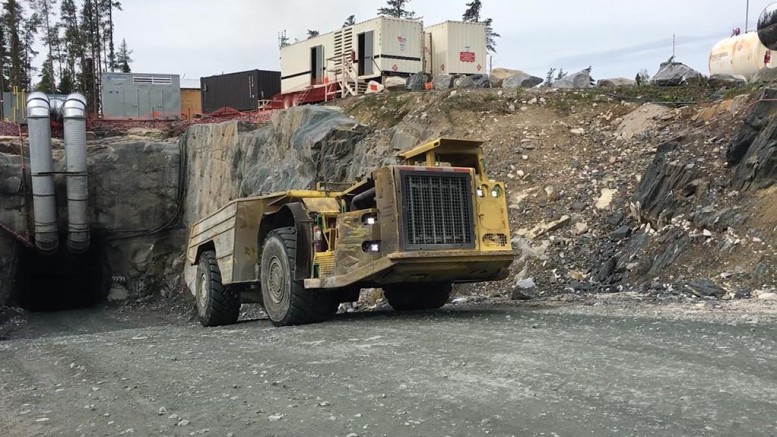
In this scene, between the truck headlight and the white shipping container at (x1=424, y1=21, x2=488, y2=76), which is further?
the white shipping container at (x1=424, y1=21, x2=488, y2=76)

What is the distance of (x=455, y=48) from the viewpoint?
2592 centimetres

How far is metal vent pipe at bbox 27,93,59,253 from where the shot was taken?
2211 cm

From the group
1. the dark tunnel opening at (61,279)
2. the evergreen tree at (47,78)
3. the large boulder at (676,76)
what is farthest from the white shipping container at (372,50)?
the evergreen tree at (47,78)

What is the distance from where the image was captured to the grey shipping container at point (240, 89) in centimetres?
3534

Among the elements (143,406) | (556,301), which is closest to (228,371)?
(143,406)

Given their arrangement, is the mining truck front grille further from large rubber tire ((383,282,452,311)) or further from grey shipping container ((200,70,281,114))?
grey shipping container ((200,70,281,114))

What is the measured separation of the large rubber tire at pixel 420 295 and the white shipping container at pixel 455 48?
15.8m

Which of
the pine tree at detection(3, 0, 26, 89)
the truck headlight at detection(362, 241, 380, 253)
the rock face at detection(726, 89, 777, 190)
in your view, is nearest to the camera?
the truck headlight at detection(362, 241, 380, 253)

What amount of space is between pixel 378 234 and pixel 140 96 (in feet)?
86.3

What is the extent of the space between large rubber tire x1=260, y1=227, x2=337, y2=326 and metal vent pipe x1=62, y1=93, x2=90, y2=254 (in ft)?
48.5

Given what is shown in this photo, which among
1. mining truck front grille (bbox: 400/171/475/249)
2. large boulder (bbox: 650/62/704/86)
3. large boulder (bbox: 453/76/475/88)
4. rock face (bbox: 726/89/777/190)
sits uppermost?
large boulder (bbox: 453/76/475/88)

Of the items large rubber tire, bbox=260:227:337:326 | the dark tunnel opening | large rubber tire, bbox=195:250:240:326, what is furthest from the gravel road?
the dark tunnel opening

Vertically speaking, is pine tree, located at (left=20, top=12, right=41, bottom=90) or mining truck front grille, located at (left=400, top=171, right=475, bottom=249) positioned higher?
pine tree, located at (left=20, top=12, right=41, bottom=90)

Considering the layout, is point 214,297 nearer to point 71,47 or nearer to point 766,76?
point 766,76
